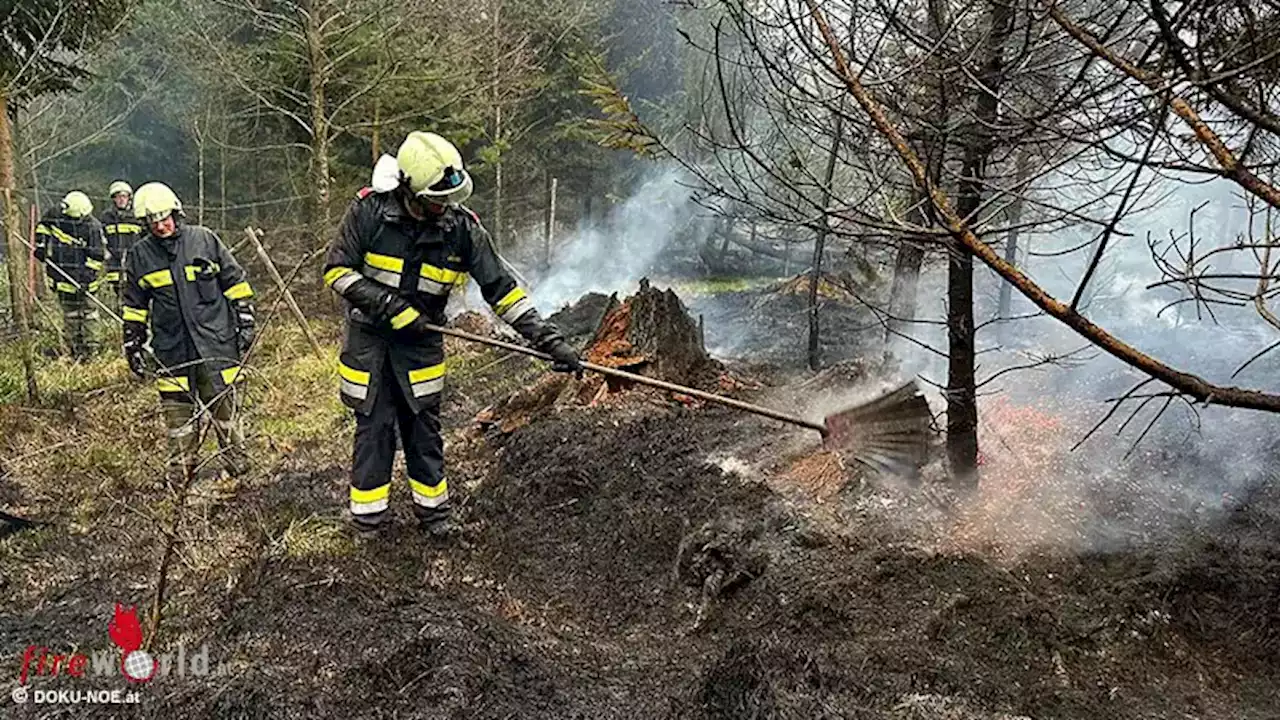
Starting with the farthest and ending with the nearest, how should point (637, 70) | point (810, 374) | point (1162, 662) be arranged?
point (637, 70) < point (810, 374) < point (1162, 662)

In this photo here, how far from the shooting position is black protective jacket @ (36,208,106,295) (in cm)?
925

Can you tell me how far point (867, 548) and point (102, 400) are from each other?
7072 mm

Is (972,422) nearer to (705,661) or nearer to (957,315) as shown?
(957,315)

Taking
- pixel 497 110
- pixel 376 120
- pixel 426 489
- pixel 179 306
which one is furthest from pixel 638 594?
pixel 497 110

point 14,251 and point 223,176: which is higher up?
point 223,176

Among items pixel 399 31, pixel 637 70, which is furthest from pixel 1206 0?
pixel 637 70

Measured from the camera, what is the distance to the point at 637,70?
2150 cm

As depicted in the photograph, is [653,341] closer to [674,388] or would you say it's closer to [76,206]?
[674,388]

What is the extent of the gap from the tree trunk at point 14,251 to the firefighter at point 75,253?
116 centimetres

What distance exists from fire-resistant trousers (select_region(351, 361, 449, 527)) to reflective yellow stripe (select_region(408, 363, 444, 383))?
0.11 m

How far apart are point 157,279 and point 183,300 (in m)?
0.20

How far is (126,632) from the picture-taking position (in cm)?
353

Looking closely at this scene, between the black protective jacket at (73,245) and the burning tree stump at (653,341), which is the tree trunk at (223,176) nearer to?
the black protective jacket at (73,245)

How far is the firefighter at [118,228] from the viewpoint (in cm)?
930
